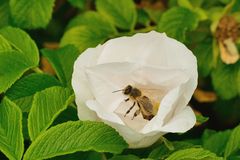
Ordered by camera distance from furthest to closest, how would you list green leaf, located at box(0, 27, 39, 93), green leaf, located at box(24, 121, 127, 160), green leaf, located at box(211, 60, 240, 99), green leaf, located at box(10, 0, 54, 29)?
green leaf, located at box(211, 60, 240, 99) < green leaf, located at box(10, 0, 54, 29) < green leaf, located at box(0, 27, 39, 93) < green leaf, located at box(24, 121, 127, 160)

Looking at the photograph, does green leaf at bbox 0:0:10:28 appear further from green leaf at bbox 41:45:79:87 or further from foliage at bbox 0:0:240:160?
green leaf at bbox 41:45:79:87

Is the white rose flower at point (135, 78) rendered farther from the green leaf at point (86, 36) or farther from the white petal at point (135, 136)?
the green leaf at point (86, 36)

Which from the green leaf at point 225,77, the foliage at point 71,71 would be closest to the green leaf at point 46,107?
the foliage at point 71,71

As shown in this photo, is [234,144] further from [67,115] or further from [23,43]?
[23,43]

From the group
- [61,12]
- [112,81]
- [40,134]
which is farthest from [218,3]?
[40,134]

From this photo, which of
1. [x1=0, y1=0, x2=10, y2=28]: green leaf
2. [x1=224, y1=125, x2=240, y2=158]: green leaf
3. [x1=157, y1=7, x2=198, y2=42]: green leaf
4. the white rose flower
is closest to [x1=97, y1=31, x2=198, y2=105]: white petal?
the white rose flower

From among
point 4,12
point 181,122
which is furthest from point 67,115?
point 4,12
